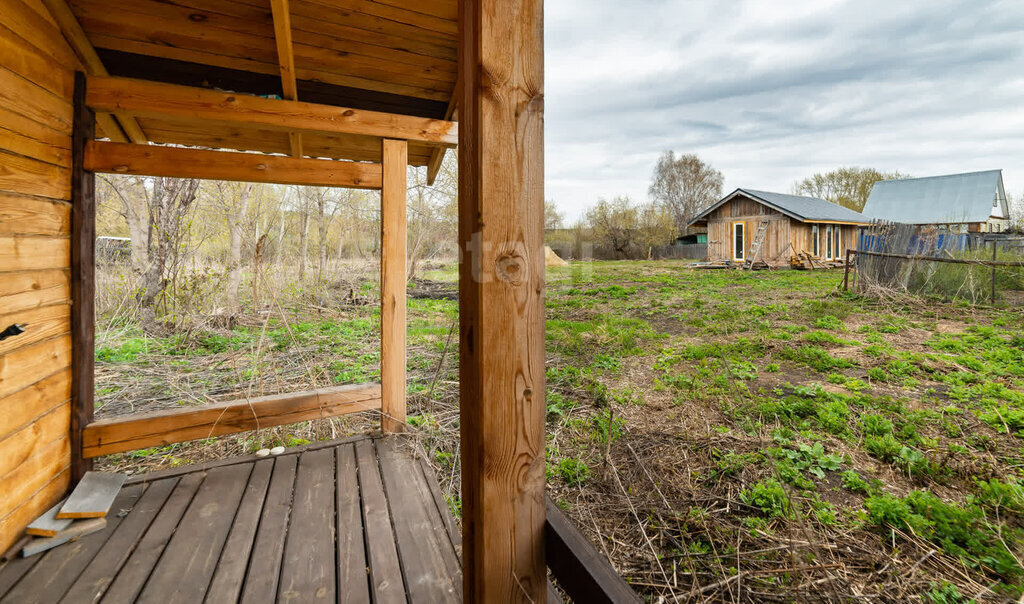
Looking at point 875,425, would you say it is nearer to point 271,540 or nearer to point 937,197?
point 271,540

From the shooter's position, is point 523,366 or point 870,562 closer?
point 523,366

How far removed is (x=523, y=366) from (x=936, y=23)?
444 centimetres

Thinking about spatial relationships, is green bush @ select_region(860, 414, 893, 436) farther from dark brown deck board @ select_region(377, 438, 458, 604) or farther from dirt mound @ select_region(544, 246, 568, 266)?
dirt mound @ select_region(544, 246, 568, 266)

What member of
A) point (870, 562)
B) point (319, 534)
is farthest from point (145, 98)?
point (870, 562)

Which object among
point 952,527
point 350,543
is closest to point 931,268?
point 952,527

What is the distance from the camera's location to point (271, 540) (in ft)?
5.55

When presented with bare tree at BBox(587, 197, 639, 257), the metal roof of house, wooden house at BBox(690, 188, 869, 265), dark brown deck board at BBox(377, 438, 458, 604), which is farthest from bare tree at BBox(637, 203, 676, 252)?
dark brown deck board at BBox(377, 438, 458, 604)

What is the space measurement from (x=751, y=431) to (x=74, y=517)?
369 centimetres

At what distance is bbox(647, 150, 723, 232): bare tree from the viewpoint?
86.5ft

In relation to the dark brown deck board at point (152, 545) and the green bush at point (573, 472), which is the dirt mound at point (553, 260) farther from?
the dark brown deck board at point (152, 545)

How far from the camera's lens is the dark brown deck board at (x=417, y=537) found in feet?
4.73

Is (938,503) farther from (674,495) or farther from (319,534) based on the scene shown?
(319,534)

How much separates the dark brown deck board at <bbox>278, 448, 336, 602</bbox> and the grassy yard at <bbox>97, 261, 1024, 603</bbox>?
0.65 meters

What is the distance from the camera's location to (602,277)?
11461 mm
